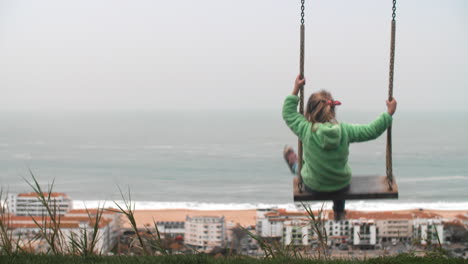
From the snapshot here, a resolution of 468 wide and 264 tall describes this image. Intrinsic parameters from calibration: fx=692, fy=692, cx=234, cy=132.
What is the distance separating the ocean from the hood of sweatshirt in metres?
17.3

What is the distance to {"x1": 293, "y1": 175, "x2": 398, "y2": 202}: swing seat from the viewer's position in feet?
Answer: 12.9

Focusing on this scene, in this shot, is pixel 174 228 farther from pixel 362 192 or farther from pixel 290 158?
pixel 362 192

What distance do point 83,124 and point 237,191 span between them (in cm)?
3730

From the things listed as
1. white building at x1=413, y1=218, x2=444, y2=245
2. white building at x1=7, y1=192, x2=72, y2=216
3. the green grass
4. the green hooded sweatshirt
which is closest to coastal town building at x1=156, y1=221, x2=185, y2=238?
white building at x1=7, y1=192, x2=72, y2=216

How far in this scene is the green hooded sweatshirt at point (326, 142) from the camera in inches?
159

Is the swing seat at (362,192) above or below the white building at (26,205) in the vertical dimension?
below

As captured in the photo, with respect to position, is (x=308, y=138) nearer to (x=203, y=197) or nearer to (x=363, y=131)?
(x=363, y=131)

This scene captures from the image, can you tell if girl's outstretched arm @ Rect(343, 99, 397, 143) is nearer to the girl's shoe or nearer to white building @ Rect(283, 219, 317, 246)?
white building @ Rect(283, 219, 317, 246)

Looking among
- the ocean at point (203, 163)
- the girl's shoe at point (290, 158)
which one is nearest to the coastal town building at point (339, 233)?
the ocean at point (203, 163)

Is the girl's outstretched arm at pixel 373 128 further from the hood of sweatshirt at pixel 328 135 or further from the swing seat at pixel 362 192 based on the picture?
the swing seat at pixel 362 192

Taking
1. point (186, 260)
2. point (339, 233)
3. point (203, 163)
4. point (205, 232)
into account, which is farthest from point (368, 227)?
point (203, 163)

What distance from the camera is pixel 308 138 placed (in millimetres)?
4125

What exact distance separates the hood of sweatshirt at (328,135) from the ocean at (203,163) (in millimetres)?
17346

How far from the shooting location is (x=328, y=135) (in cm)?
409
